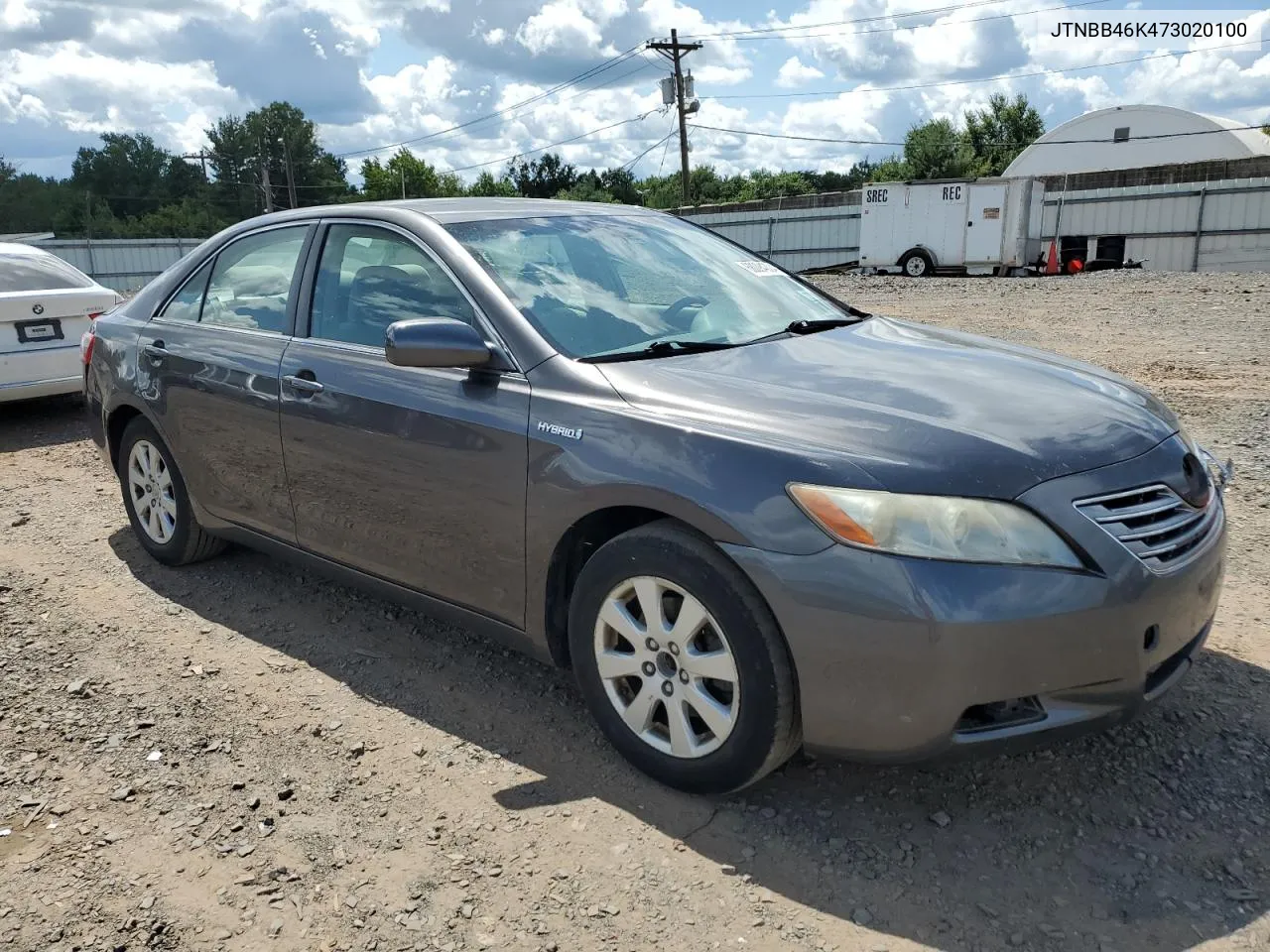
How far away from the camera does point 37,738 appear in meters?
3.47

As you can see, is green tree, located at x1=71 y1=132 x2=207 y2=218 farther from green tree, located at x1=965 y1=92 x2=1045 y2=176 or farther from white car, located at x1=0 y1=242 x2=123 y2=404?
white car, located at x1=0 y1=242 x2=123 y2=404

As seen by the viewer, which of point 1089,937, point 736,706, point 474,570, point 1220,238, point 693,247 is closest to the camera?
point 1089,937

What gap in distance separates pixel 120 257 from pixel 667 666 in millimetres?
39165

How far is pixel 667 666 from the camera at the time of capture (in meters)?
2.89

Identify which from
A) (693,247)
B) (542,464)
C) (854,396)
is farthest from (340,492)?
(854,396)

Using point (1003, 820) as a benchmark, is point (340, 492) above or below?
above

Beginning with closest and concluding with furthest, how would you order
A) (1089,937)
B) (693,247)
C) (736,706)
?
(1089,937) → (736,706) → (693,247)

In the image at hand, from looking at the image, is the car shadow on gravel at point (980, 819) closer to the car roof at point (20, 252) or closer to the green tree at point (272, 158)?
the car roof at point (20, 252)

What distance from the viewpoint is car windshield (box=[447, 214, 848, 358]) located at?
3371 millimetres

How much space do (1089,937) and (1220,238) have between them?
83.2 ft

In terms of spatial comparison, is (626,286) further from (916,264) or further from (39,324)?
(916,264)

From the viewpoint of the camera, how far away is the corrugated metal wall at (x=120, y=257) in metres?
35.6

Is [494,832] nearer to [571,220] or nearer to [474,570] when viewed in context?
[474,570]

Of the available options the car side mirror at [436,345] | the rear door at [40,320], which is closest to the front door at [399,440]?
the car side mirror at [436,345]
